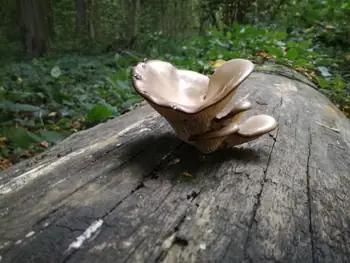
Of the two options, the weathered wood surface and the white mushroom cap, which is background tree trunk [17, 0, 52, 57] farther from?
the white mushroom cap

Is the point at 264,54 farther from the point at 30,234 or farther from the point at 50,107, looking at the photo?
the point at 30,234

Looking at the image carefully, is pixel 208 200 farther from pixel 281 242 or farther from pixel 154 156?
pixel 154 156

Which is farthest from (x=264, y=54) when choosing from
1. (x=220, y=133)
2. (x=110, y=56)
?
(x=110, y=56)

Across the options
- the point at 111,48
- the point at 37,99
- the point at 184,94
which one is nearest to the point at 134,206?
the point at 184,94

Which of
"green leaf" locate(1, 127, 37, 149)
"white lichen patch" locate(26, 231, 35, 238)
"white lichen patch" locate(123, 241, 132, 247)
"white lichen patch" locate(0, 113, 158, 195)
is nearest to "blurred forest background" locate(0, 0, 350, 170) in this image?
"green leaf" locate(1, 127, 37, 149)

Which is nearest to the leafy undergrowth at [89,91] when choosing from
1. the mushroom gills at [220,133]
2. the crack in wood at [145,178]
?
the crack in wood at [145,178]

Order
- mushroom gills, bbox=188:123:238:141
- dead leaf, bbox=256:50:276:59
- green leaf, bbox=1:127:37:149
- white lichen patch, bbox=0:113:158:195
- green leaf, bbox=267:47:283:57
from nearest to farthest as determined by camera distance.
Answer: white lichen patch, bbox=0:113:158:195 < mushroom gills, bbox=188:123:238:141 < green leaf, bbox=1:127:37:149 < green leaf, bbox=267:47:283:57 < dead leaf, bbox=256:50:276:59
